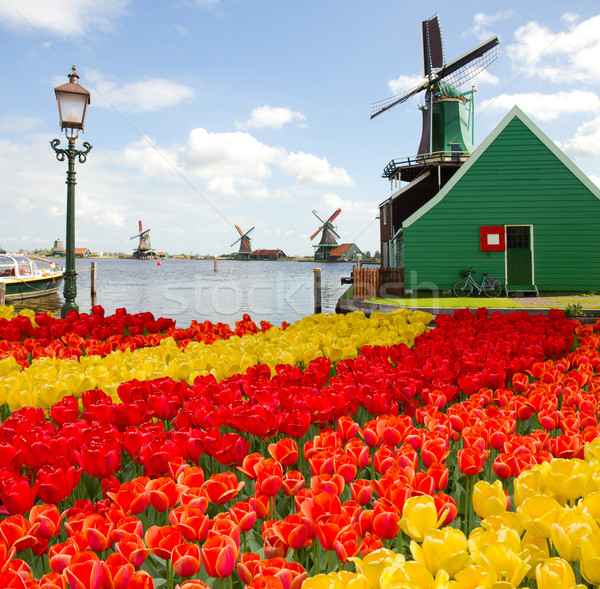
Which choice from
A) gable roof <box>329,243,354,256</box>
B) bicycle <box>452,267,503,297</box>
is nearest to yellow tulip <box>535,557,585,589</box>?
bicycle <box>452,267,503,297</box>

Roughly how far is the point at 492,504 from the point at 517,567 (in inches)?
12.5

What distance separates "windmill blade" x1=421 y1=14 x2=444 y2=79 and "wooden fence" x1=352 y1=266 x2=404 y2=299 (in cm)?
1890

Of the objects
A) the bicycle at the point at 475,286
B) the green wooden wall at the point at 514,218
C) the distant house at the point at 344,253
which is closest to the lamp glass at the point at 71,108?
the green wooden wall at the point at 514,218

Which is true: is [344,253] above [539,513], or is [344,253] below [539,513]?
above

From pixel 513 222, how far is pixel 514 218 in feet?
0.48

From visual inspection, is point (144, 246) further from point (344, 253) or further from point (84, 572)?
point (84, 572)

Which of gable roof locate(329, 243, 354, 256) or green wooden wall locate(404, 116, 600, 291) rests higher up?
gable roof locate(329, 243, 354, 256)

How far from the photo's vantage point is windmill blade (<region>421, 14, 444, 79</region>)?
3225cm

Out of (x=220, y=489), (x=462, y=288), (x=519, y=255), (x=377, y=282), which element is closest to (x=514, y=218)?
(x=519, y=255)

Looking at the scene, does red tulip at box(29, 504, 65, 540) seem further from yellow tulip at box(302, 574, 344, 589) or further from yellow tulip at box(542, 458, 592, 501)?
yellow tulip at box(542, 458, 592, 501)

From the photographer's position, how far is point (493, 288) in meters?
17.8

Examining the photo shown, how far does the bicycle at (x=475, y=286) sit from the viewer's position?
58.4ft

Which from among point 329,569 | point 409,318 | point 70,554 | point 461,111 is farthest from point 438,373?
point 461,111

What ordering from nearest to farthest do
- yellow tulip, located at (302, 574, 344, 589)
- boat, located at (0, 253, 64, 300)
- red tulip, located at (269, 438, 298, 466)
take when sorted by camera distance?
1. yellow tulip, located at (302, 574, 344, 589)
2. red tulip, located at (269, 438, 298, 466)
3. boat, located at (0, 253, 64, 300)
